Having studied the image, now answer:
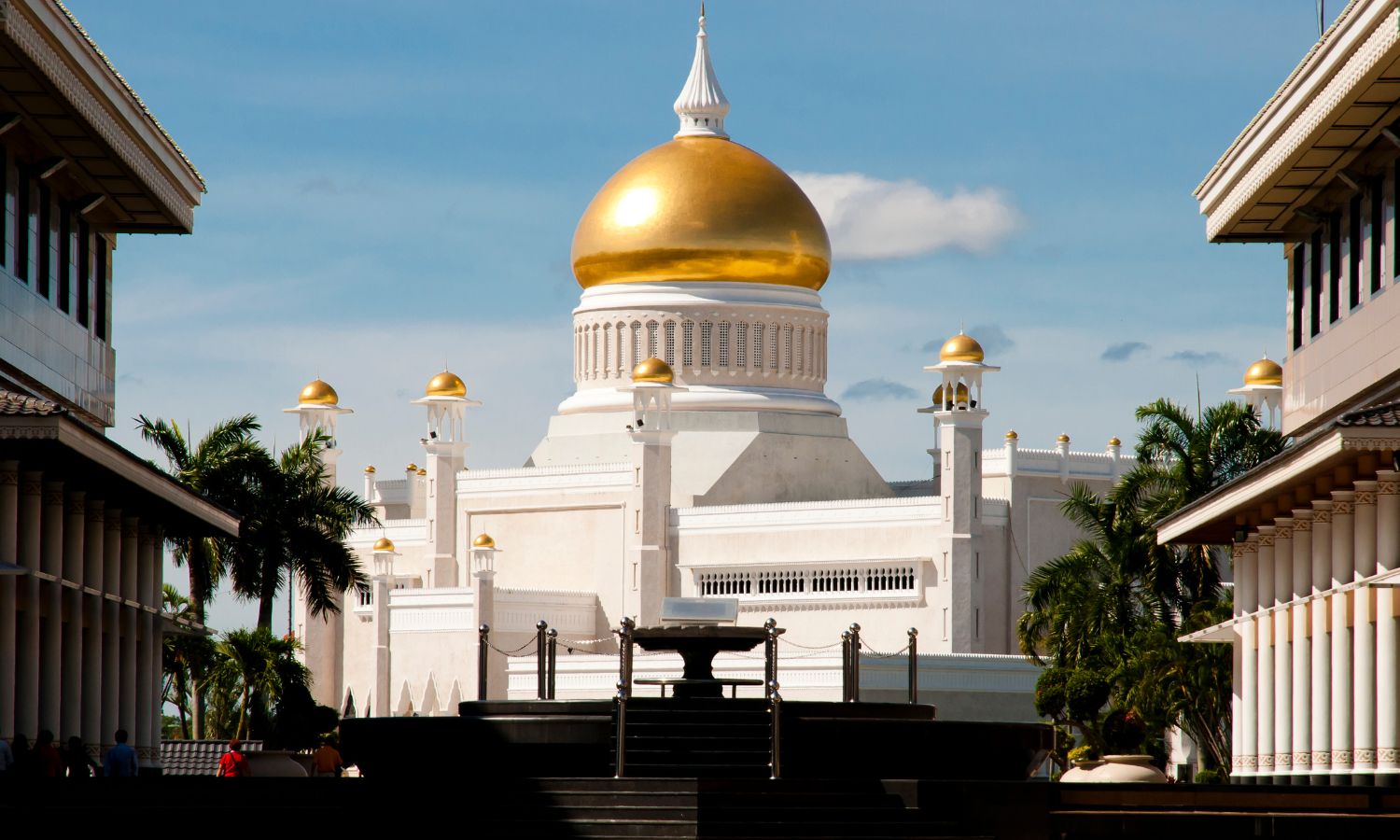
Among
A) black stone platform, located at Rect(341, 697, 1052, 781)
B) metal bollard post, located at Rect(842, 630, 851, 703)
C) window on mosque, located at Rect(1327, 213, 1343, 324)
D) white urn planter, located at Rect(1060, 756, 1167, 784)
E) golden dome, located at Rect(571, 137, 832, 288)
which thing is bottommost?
white urn planter, located at Rect(1060, 756, 1167, 784)

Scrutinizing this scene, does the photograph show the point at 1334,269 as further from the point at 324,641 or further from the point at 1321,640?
the point at 324,641

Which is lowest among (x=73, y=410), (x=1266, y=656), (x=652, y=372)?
(x=1266, y=656)

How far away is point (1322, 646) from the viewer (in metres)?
28.4

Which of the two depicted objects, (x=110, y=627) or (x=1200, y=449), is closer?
(x=110, y=627)

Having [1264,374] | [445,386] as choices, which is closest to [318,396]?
[445,386]

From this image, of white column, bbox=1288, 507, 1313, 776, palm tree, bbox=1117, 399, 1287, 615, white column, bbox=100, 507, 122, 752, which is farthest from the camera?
palm tree, bbox=1117, 399, 1287, 615

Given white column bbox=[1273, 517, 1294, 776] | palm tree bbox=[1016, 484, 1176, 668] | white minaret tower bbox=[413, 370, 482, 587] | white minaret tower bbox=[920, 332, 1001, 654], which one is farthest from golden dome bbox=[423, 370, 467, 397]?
white column bbox=[1273, 517, 1294, 776]

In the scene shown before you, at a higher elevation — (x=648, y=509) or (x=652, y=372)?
(x=652, y=372)

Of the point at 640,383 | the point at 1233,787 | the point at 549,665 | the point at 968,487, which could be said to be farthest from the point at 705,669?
the point at 640,383

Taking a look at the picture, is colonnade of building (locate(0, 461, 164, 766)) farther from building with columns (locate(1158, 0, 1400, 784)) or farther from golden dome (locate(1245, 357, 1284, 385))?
golden dome (locate(1245, 357, 1284, 385))

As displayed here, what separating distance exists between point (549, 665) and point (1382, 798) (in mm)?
12630

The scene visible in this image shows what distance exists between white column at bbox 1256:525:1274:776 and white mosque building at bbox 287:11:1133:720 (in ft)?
87.0

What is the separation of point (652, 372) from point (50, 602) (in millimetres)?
38052

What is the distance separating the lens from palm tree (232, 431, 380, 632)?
44625 millimetres
